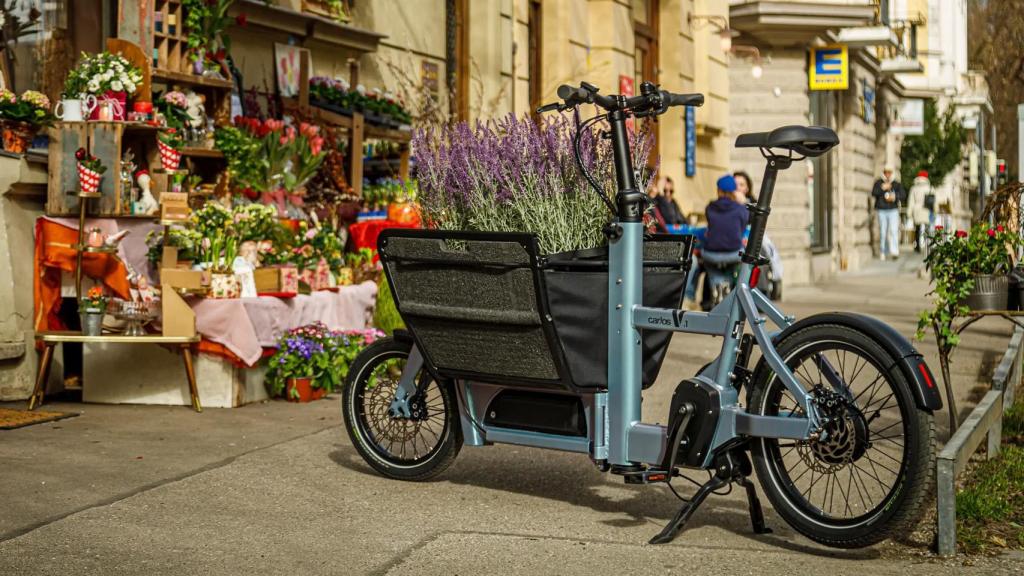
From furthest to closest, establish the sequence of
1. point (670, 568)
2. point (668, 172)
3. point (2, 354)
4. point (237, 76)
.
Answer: point (668, 172), point (237, 76), point (2, 354), point (670, 568)

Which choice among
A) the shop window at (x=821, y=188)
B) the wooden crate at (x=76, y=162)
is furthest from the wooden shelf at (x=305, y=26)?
the shop window at (x=821, y=188)

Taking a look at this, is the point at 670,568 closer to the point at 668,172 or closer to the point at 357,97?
the point at 357,97

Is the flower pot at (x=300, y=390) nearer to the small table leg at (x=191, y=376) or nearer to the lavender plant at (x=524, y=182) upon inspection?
the small table leg at (x=191, y=376)

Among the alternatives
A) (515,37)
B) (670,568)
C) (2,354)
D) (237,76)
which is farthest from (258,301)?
(515,37)

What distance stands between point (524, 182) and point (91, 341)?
344 centimetres

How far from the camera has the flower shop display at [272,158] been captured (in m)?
9.98

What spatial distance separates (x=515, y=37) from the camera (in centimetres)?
1628

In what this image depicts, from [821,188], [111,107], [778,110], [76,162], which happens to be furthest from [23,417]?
[821,188]

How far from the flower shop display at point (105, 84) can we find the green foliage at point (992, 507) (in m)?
5.49

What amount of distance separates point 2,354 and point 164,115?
76.3 inches

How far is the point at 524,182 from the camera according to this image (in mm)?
5938

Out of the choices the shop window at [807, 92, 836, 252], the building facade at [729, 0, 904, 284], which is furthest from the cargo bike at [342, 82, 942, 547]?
the shop window at [807, 92, 836, 252]

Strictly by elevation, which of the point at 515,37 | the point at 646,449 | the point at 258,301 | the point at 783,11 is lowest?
the point at 646,449

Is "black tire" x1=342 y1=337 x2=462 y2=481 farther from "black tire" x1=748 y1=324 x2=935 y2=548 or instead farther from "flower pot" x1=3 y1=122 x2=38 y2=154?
"flower pot" x1=3 y1=122 x2=38 y2=154
